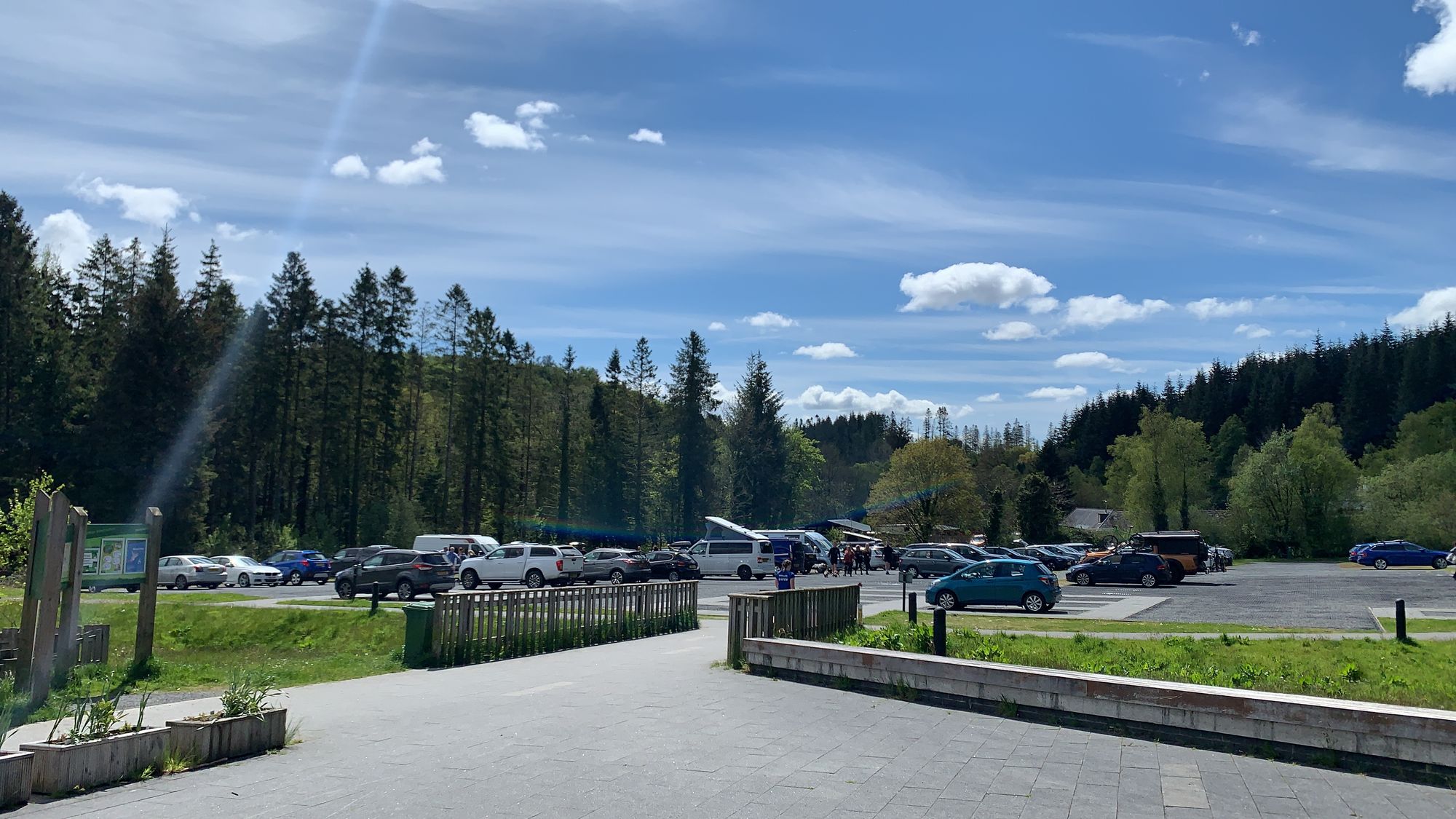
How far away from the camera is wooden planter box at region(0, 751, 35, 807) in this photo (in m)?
6.26

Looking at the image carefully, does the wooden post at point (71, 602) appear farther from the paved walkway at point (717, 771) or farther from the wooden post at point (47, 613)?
the paved walkway at point (717, 771)

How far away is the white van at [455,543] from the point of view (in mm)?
45219

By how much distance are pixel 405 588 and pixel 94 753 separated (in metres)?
25.2

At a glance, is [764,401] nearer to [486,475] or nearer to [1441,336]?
[486,475]

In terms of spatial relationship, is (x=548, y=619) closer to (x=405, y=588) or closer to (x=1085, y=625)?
(x=1085, y=625)

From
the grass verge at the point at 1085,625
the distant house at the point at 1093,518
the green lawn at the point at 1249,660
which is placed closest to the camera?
the green lawn at the point at 1249,660

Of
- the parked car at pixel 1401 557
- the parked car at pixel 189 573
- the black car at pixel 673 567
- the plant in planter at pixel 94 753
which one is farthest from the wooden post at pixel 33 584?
the parked car at pixel 1401 557

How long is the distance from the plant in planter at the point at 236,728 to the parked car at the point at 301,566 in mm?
39708

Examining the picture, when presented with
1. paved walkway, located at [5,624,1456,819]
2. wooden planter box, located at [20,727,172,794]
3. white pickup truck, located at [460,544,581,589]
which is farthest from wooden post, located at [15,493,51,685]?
white pickup truck, located at [460,544,581,589]

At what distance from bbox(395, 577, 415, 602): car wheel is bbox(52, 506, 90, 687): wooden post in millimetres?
17445

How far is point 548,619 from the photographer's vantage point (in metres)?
15.6

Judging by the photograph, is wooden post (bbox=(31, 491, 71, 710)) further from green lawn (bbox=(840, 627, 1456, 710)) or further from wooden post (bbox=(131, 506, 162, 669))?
green lawn (bbox=(840, 627, 1456, 710))

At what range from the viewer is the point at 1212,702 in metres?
8.27

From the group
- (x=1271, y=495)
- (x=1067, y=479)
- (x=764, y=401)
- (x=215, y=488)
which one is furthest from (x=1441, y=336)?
(x=215, y=488)
